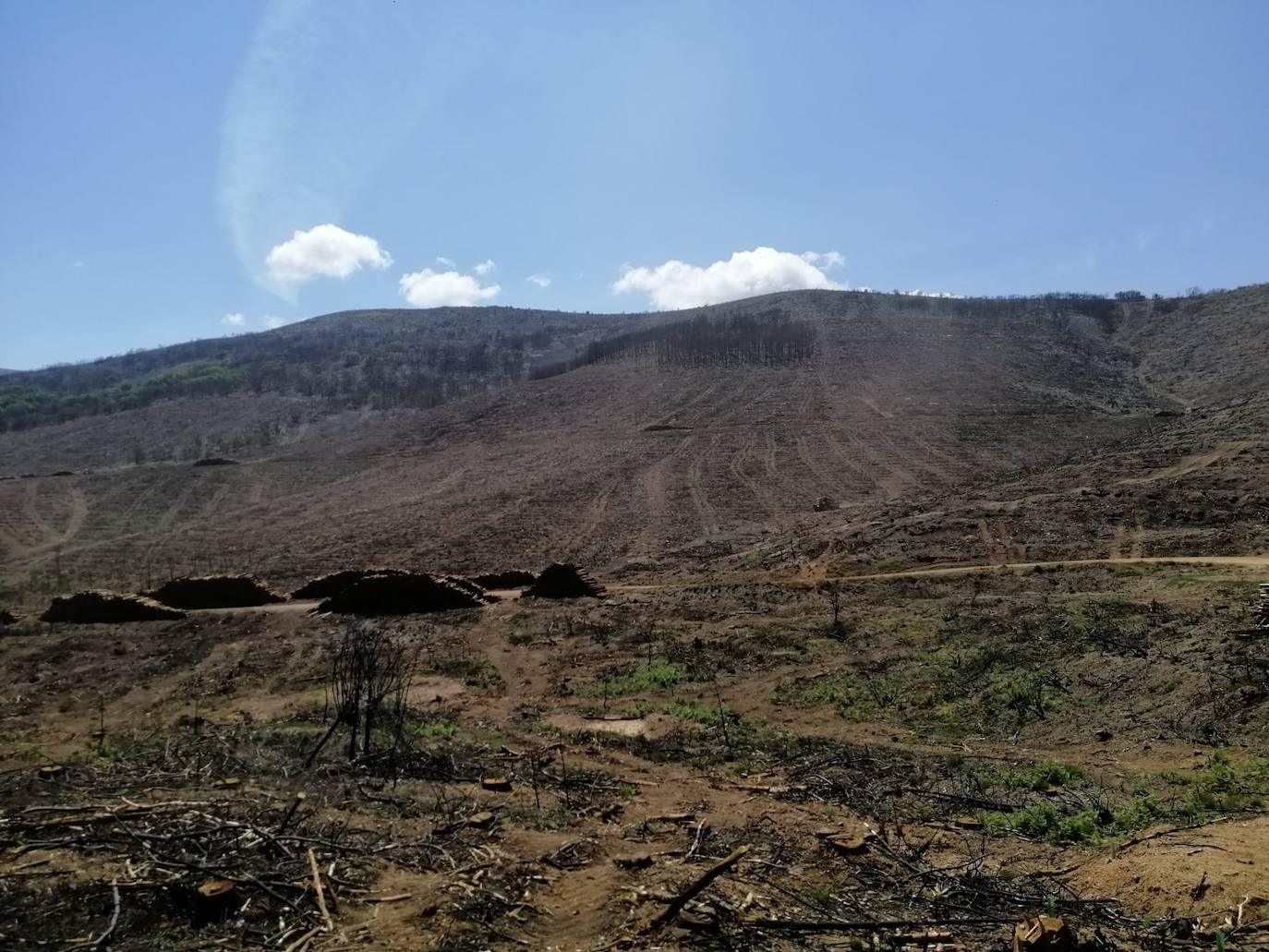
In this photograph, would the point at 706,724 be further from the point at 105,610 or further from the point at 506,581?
the point at 105,610

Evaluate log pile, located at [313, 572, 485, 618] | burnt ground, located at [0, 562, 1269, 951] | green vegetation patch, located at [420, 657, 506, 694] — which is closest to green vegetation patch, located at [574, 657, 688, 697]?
burnt ground, located at [0, 562, 1269, 951]

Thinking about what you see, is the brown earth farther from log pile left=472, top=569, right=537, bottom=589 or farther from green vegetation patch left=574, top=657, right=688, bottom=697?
log pile left=472, top=569, right=537, bottom=589

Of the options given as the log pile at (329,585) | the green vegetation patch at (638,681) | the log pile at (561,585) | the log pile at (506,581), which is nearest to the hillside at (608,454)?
the log pile at (506,581)

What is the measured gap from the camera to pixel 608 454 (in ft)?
141

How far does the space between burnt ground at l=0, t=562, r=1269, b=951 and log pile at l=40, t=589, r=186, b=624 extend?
7.25 feet

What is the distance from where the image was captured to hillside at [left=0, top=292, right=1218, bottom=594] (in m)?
30.9

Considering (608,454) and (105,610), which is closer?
(105,610)

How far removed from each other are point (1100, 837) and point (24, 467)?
236 feet

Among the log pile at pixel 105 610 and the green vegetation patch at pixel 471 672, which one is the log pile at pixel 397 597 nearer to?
the log pile at pixel 105 610

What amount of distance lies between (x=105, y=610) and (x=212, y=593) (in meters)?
2.33

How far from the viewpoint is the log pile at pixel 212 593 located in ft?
65.6

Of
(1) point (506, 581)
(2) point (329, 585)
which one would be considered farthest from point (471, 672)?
(2) point (329, 585)

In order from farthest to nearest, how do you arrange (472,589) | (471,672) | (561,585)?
(472,589), (561,585), (471,672)

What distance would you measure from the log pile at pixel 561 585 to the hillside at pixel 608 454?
18.6ft
